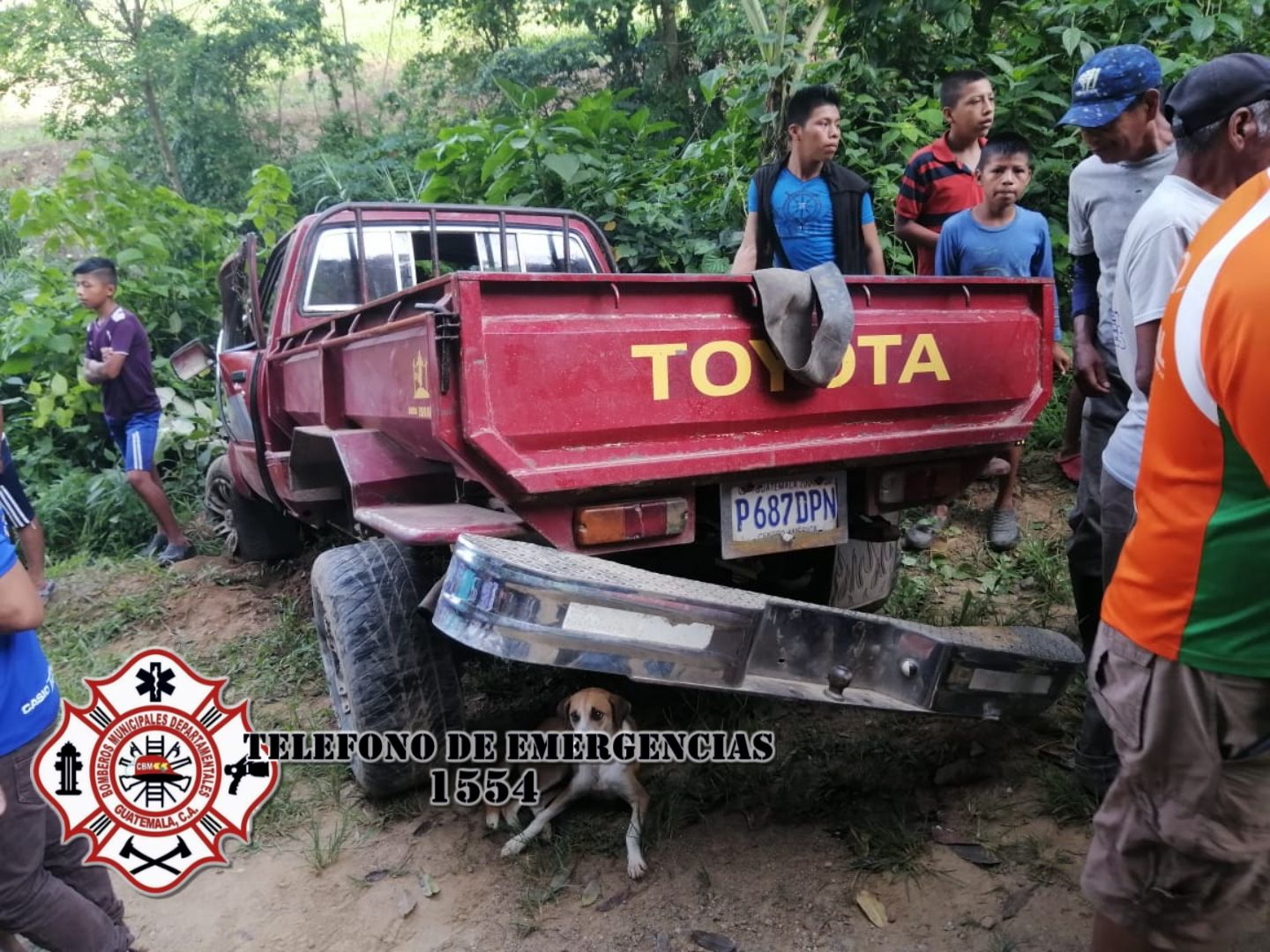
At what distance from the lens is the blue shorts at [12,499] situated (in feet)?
15.2

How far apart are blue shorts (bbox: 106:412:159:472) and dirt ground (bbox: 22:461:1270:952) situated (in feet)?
9.77

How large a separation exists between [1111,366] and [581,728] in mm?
1872

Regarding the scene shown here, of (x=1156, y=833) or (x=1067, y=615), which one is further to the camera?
(x=1067, y=615)

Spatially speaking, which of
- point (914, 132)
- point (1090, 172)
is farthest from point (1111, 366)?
point (914, 132)

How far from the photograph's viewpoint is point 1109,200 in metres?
2.65

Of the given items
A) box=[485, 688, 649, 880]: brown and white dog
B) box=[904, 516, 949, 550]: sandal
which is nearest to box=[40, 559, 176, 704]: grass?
box=[485, 688, 649, 880]: brown and white dog

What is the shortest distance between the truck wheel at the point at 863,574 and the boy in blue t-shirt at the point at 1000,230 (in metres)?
0.74

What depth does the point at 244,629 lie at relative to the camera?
4.41 m

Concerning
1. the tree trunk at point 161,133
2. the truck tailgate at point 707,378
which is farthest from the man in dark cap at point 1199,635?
the tree trunk at point 161,133

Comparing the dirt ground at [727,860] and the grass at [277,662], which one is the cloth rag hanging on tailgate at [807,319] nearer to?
the dirt ground at [727,860]

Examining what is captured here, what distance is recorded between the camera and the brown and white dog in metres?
2.58

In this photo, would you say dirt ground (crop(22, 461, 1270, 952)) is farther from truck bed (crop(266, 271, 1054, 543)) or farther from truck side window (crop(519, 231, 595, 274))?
truck side window (crop(519, 231, 595, 274))

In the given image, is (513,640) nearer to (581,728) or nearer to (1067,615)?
(581,728)

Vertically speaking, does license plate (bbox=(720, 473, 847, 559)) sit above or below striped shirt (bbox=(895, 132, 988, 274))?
below
